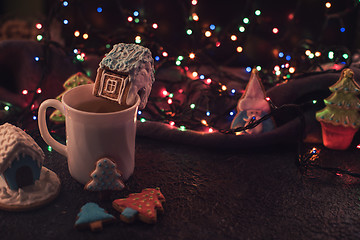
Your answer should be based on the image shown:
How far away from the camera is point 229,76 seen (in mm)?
1156

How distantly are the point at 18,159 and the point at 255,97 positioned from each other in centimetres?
50

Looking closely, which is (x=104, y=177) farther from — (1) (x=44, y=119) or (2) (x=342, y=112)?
(2) (x=342, y=112)

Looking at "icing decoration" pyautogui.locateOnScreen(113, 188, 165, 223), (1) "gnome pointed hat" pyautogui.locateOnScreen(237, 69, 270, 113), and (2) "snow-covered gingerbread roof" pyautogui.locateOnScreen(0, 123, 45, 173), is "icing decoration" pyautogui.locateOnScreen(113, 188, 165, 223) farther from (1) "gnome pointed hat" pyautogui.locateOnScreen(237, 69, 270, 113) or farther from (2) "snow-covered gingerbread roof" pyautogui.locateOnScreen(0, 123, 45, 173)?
(1) "gnome pointed hat" pyautogui.locateOnScreen(237, 69, 270, 113)

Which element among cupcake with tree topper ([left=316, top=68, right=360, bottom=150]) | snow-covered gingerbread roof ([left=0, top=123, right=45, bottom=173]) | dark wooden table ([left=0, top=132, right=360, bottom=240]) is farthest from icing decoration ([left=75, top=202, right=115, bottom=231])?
cupcake with tree topper ([left=316, top=68, right=360, bottom=150])

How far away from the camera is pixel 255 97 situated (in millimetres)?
878

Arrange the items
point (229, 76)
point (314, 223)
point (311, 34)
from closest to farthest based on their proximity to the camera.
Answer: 1. point (314, 223)
2. point (229, 76)
3. point (311, 34)

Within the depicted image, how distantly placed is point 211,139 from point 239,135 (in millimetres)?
61

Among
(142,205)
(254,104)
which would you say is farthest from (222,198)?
(254,104)

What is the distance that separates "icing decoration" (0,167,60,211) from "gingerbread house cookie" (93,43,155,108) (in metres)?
0.18

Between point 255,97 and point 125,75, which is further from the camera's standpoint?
point 255,97

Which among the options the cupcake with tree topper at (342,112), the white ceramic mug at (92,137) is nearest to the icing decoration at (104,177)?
the white ceramic mug at (92,137)

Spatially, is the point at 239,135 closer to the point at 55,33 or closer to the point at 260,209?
the point at 260,209

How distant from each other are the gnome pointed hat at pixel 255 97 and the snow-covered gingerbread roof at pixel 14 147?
45 centimetres

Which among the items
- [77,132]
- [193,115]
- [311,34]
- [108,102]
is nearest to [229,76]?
[193,115]
